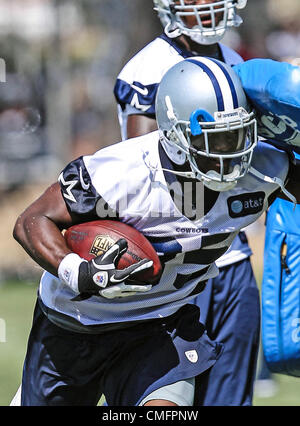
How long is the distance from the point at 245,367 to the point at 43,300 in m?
1.07

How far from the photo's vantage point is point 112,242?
133 inches

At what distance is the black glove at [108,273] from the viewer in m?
3.31

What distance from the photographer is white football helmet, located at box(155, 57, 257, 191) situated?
135 inches

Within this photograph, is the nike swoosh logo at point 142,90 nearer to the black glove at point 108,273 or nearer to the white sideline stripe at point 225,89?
the white sideline stripe at point 225,89

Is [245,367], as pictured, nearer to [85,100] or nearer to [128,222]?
[128,222]

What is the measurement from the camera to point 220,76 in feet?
11.4

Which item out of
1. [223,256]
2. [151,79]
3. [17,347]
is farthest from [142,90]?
[17,347]

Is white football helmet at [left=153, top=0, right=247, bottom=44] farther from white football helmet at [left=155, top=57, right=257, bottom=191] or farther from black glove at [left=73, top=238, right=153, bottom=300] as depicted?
black glove at [left=73, top=238, right=153, bottom=300]

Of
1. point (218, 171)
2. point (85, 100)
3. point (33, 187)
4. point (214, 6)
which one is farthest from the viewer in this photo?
point (85, 100)

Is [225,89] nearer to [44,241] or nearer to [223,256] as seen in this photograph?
[44,241]

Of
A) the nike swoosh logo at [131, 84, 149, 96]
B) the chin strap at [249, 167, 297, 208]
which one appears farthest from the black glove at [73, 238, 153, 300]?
the nike swoosh logo at [131, 84, 149, 96]

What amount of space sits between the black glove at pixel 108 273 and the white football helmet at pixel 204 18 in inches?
55.7

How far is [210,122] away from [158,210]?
14.7 inches
